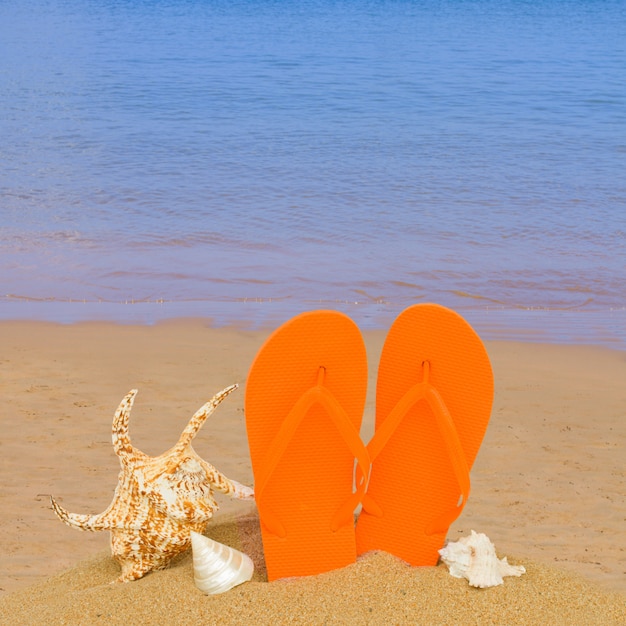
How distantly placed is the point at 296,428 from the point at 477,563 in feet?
1.96

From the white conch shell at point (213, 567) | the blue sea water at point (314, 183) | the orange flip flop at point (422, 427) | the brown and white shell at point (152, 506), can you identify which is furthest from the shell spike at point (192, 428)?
the blue sea water at point (314, 183)

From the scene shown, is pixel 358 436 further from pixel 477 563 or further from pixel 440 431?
pixel 477 563

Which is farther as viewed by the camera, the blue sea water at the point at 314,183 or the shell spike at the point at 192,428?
the blue sea water at the point at 314,183

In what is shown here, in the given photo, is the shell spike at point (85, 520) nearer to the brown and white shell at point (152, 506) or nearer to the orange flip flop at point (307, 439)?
the brown and white shell at point (152, 506)

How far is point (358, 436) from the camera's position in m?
2.28

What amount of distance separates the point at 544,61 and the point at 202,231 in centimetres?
1366

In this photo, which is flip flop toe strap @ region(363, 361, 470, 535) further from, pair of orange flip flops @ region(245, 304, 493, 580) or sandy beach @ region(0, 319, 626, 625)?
sandy beach @ region(0, 319, 626, 625)

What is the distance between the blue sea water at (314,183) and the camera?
6.79 metres

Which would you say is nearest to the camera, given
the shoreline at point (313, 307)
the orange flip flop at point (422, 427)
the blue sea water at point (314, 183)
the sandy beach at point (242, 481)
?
the sandy beach at point (242, 481)

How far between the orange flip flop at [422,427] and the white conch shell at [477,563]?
4.3 inches

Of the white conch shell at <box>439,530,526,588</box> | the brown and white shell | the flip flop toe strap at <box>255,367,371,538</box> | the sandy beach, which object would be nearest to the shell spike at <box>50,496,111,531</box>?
the brown and white shell

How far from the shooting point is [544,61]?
19328 millimetres

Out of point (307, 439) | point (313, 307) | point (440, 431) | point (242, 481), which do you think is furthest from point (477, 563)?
point (313, 307)

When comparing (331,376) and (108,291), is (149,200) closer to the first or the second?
(108,291)
